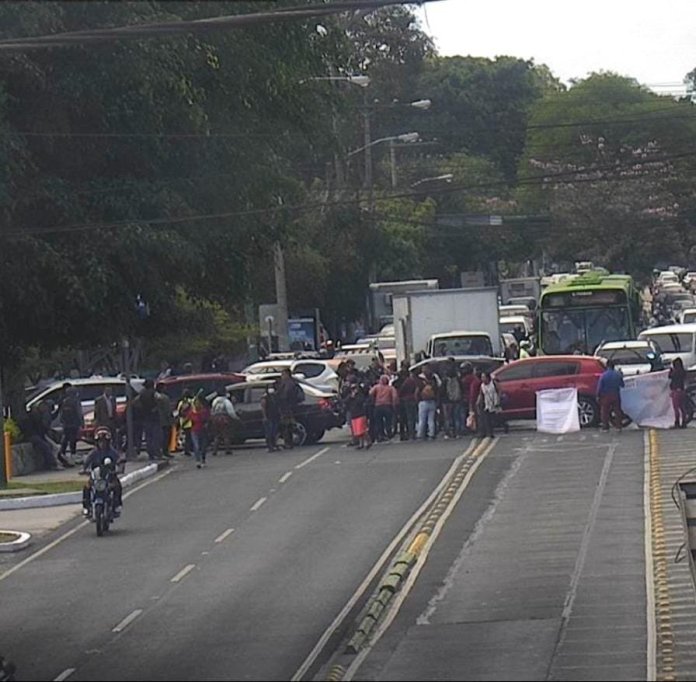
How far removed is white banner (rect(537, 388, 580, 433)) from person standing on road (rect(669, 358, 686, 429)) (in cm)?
214

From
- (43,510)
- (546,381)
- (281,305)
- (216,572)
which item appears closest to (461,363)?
(546,381)

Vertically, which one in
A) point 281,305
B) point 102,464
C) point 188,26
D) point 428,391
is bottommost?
point 102,464

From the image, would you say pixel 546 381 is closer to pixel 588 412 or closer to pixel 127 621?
pixel 588 412

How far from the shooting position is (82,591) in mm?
22875

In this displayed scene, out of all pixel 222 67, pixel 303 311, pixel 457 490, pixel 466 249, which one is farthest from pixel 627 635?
pixel 466 249

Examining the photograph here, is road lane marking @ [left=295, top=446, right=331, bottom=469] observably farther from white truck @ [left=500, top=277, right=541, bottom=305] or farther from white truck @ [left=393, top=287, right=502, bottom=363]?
white truck @ [left=500, top=277, right=541, bottom=305]

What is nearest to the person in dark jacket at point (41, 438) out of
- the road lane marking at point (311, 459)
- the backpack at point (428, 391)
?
the road lane marking at point (311, 459)

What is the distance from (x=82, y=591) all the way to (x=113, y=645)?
4447 mm

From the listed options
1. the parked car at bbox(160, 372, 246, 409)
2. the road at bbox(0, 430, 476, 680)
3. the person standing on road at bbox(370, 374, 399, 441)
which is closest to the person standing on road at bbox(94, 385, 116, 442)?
the parked car at bbox(160, 372, 246, 409)

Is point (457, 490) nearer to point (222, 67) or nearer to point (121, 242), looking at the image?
point (121, 242)

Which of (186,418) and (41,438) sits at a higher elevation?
(186,418)

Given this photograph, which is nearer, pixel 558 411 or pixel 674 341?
pixel 558 411

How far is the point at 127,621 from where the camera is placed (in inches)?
792

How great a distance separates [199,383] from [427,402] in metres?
6.98
